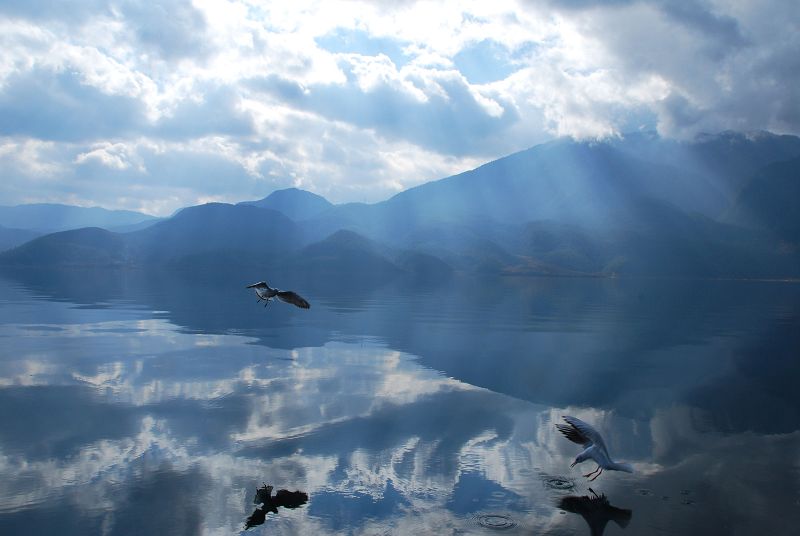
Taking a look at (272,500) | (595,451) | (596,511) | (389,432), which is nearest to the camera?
(595,451)

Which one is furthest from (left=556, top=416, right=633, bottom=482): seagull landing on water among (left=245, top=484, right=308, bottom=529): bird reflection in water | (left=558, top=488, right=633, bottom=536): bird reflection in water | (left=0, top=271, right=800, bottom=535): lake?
(left=245, top=484, right=308, bottom=529): bird reflection in water

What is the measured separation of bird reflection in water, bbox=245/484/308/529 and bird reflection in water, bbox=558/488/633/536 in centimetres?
919

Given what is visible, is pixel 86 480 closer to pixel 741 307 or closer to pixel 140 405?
pixel 140 405

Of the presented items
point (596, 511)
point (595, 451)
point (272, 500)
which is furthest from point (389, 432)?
point (595, 451)

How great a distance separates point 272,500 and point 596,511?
36.9 feet

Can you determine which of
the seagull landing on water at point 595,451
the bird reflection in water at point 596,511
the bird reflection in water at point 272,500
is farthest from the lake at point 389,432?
the seagull landing on water at point 595,451

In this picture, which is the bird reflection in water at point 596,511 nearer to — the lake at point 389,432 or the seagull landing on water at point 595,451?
the lake at point 389,432

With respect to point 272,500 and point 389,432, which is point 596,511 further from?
point 389,432

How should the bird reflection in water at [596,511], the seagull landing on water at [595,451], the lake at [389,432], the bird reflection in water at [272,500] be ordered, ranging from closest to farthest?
the bird reflection in water at [596,511]
the seagull landing on water at [595,451]
the bird reflection in water at [272,500]
the lake at [389,432]

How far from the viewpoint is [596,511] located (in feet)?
68.0

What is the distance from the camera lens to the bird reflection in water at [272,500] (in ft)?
67.0

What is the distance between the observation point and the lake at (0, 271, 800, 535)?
812 inches

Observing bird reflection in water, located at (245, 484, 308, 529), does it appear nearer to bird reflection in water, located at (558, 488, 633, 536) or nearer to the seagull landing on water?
bird reflection in water, located at (558, 488, 633, 536)

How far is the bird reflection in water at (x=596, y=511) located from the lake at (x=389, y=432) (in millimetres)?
83
